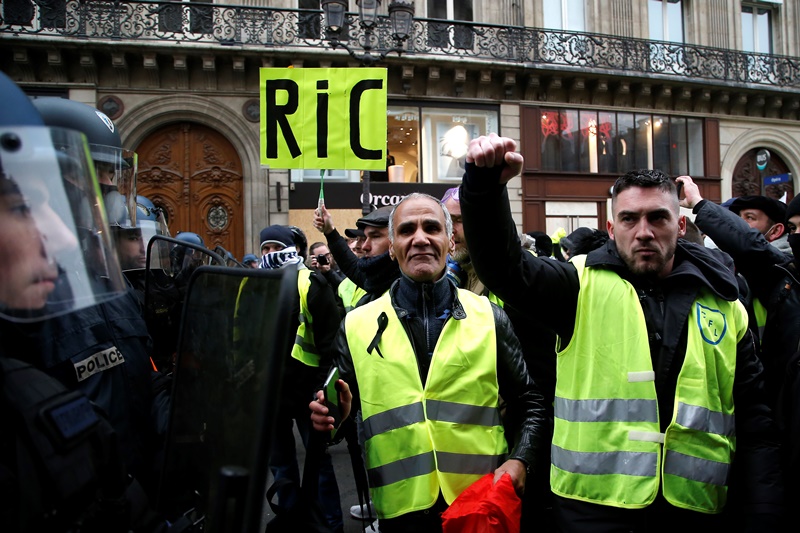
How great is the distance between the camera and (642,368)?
81.6 inches

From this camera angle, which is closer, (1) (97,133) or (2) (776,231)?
(1) (97,133)

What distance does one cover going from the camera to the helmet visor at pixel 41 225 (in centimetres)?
109

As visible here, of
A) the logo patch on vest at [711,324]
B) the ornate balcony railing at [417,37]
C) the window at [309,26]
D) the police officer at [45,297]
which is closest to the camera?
the police officer at [45,297]

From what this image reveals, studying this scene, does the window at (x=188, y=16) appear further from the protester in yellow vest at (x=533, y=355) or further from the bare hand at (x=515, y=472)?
the bare hand at (x=515, y=472)

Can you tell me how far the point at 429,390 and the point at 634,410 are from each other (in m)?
0.72

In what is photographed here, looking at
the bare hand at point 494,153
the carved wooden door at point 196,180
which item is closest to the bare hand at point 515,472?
the bare hand at point 494,153

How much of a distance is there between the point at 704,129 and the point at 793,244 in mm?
17487

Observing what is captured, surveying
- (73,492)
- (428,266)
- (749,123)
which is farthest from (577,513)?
(749,123)

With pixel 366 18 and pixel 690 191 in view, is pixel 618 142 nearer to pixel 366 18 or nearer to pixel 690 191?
pixel 366 18

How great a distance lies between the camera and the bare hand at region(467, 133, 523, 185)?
5.97 ft

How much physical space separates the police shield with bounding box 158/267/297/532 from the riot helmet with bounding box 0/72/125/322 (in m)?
0.29

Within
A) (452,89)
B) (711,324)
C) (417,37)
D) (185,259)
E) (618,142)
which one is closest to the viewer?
(711,324)

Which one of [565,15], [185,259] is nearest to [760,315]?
[185,259]

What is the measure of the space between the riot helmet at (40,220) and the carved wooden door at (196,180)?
46.2 feet
